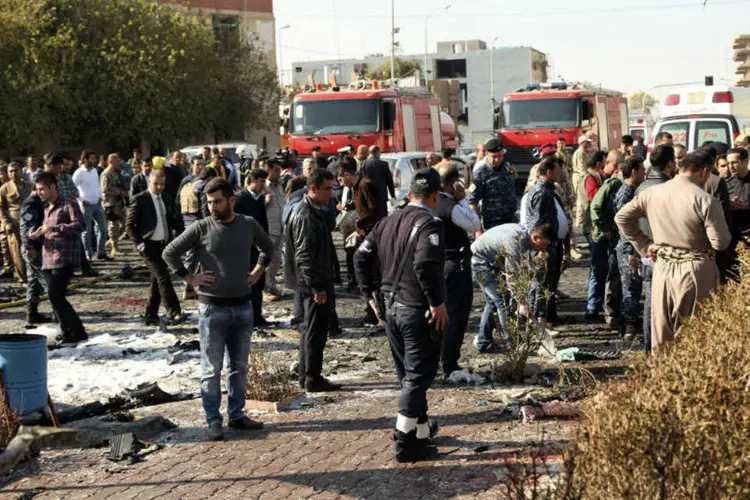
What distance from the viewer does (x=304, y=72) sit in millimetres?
120938

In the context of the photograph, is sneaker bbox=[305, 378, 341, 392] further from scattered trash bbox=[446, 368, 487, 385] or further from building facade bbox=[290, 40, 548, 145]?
building facade bbox=[290, 40, 548, 145]

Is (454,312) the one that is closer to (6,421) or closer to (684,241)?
(684,241)

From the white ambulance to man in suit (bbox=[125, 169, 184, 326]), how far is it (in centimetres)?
1216

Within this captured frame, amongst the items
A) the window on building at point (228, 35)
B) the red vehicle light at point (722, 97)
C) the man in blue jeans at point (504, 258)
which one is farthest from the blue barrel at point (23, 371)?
the window on building at point (228, 35)

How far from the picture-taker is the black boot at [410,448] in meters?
7.21

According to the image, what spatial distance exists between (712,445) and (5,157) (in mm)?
42571

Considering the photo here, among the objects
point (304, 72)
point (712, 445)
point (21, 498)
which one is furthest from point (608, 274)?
point (304, 72)

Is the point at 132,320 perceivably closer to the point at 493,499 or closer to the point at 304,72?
the point at 493,499

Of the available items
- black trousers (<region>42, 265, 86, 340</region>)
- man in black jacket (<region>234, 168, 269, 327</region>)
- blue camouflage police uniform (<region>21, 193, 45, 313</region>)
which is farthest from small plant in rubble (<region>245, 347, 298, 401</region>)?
blue camouflage police uniform (<region>21, 193, 45, 313</region>)

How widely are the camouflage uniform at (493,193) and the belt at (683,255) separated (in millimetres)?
5044

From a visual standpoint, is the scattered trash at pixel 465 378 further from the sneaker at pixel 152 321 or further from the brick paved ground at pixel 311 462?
the sneaker at pixel 152 321

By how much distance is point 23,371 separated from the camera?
8031 millimetres

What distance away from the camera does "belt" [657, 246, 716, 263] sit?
8.08m

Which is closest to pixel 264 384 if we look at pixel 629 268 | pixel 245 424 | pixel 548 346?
pixel 245 424
